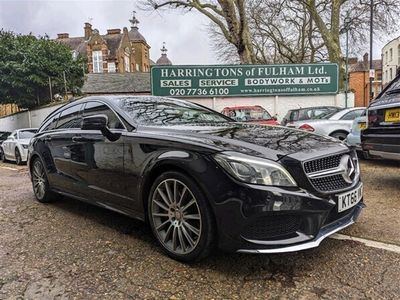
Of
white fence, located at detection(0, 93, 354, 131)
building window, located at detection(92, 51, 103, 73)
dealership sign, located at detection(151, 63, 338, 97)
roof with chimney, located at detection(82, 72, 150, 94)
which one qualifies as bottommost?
white fence, located at detection(0, 93, 354, 131)

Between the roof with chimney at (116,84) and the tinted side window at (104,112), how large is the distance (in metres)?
24.8

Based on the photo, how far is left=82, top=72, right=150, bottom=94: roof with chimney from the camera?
96.5ft

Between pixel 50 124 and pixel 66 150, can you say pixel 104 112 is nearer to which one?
pixel 66 150

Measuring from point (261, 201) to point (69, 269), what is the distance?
1.68 metres

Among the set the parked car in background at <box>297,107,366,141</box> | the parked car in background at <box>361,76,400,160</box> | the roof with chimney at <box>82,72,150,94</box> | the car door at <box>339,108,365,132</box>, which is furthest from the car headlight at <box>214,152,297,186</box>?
the roof with chimney at <box>82,72,150,94</box>

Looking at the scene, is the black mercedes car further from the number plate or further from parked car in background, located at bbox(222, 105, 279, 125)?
parked car in background, located at bbox(222, 105, 279, 125)

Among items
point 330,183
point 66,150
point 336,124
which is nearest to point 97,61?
point 336,124

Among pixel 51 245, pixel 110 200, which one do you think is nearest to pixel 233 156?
pixel 110 200

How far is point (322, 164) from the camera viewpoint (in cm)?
301

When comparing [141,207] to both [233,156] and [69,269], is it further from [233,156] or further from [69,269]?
[233,156]

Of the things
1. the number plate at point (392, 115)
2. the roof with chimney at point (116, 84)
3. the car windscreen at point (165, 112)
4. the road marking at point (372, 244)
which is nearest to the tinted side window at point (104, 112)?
the car windscreen at point (165, 112)

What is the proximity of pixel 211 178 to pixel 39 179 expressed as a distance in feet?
11.5

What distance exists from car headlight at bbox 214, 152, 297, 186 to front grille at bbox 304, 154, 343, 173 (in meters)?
0.20

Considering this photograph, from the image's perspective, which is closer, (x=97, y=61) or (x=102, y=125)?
(x=102, y=125)
